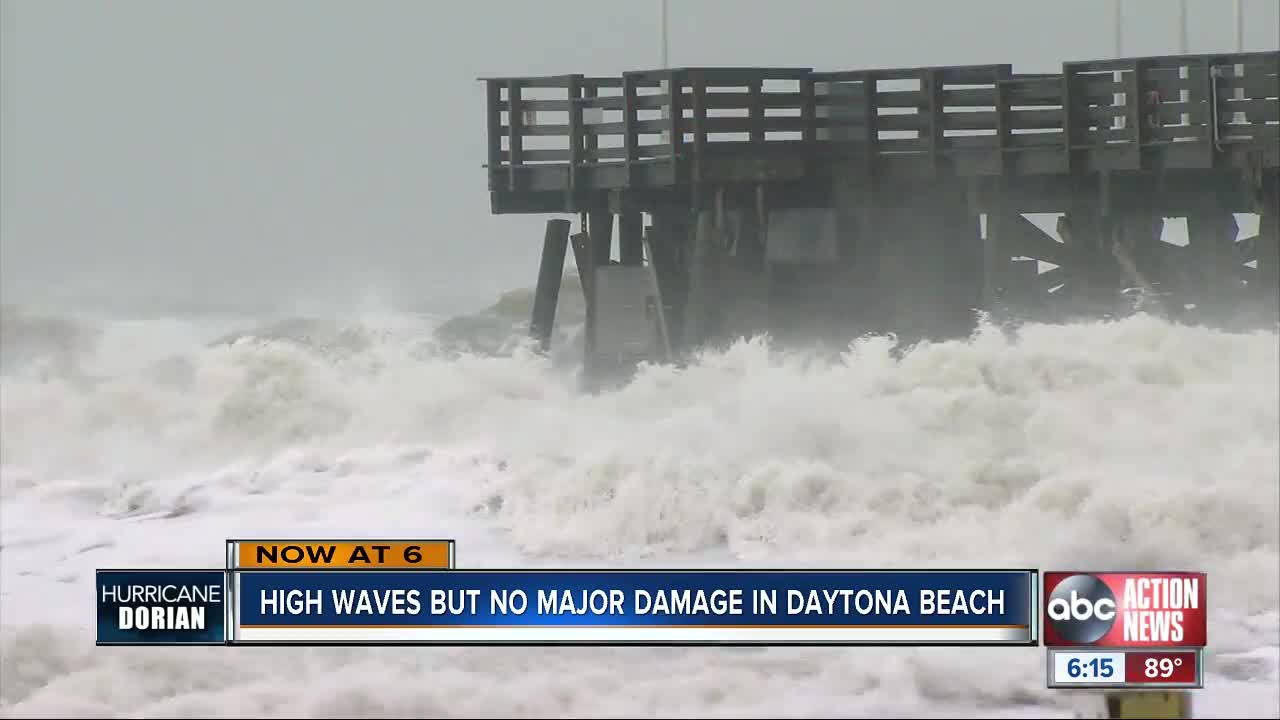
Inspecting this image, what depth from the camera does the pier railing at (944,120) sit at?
19969 mm

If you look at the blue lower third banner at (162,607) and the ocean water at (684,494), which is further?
the ocean water at (684,494)

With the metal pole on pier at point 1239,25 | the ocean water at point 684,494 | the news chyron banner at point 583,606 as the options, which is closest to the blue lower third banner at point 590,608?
the news chyron banner at point 583,606

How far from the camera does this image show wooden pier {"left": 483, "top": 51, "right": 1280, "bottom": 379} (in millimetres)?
20484

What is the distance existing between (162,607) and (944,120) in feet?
42.7

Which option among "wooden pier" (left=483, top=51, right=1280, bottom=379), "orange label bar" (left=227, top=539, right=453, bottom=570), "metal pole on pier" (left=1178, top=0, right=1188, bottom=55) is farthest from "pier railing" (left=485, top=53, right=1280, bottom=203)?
"orange label bar" (left=227, top=539, right=453, bottom=570)

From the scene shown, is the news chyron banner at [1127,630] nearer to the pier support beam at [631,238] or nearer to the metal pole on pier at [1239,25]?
the pier support beam at [631,238]

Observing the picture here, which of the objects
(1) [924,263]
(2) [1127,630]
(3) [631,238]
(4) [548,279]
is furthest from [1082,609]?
(4) [548,279]

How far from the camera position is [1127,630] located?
26.5 ft

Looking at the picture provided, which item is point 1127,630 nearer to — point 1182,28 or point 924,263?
point 924,263

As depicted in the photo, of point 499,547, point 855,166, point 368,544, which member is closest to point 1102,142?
point 855,166

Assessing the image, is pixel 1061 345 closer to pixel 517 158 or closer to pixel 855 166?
pixel 855 166

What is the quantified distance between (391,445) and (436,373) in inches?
181

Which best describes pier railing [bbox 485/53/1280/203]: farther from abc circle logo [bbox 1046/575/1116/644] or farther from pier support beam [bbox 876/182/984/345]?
abc circle logo [bbox 1046/575/1116/644]

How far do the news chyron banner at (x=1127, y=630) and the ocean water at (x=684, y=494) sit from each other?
1.56ft
